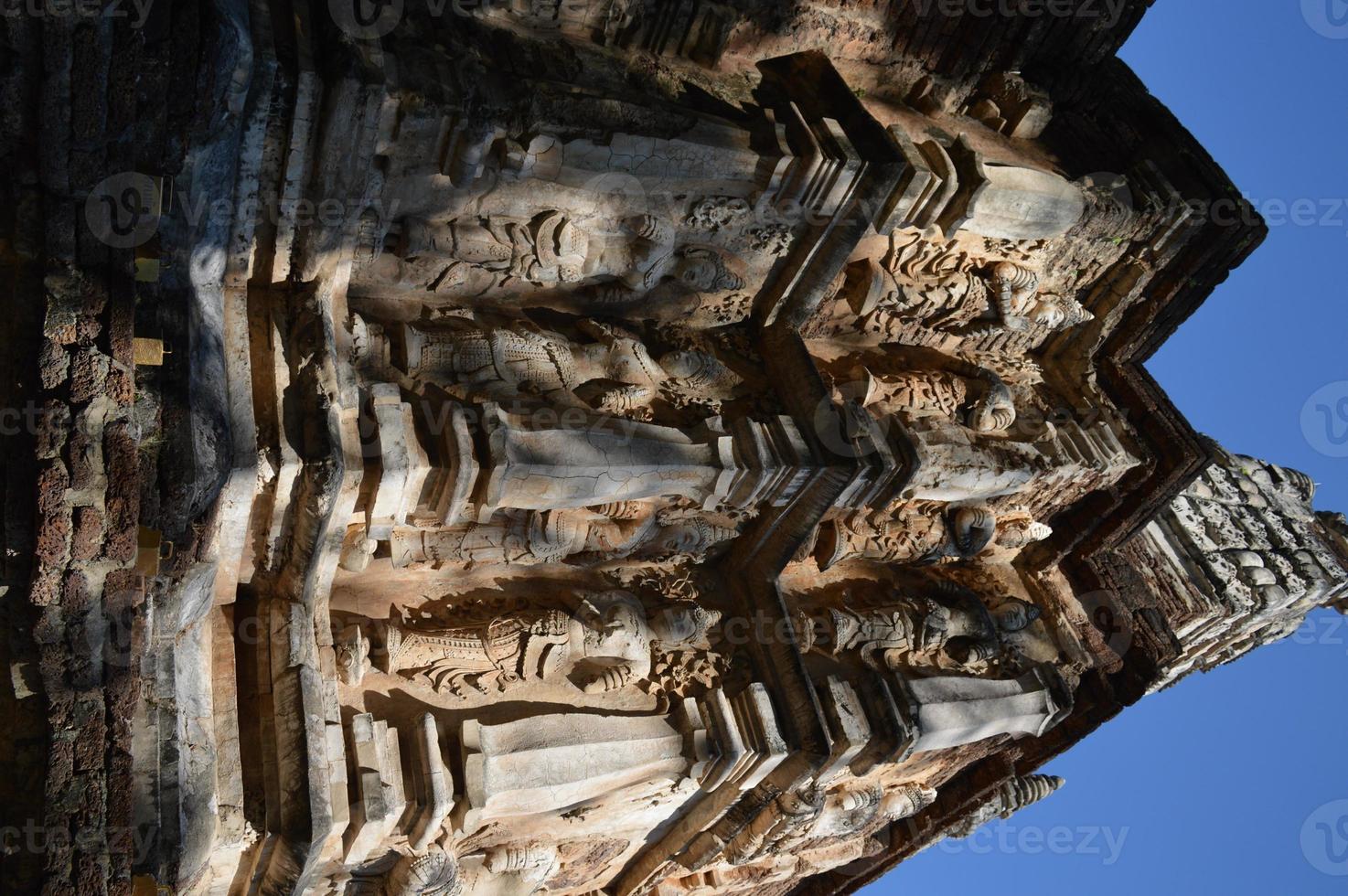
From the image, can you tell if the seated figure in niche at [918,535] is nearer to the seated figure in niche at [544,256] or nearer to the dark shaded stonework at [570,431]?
the dark shaded stonework at [570,431]

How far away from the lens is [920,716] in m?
7.22

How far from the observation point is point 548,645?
6.29 meters

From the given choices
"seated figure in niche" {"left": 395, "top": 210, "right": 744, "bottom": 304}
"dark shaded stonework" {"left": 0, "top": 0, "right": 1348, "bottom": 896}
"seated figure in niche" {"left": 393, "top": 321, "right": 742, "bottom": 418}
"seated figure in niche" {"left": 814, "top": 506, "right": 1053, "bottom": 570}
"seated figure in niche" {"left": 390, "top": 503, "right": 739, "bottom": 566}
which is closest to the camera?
"dark shaded stonework" {"left": 0, "top": 0, "right": 1348, "bottom": 896}

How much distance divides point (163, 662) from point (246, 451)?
42.6 inches

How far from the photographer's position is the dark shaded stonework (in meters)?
4.32

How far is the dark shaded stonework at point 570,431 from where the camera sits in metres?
4.32

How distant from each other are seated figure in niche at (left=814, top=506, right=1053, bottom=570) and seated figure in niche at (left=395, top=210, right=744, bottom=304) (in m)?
2.37

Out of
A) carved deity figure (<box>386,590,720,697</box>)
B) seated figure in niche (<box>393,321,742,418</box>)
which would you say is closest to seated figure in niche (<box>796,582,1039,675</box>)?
carved deity figure (<box>386,590,720,697</box>)

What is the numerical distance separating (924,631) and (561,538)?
3.13m

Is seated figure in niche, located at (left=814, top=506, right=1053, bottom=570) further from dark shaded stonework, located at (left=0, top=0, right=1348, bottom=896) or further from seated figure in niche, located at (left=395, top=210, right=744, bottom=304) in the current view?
seated figure in niche, located at (left=395, top=210, right=744, bottom=304)

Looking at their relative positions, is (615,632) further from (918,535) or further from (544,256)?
(918,535)

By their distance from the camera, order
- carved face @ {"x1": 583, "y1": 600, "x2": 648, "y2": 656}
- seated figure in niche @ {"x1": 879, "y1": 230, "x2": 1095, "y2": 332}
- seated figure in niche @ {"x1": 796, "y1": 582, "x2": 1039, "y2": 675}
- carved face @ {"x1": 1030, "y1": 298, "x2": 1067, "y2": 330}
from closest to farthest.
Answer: carved face @ {"x1": 583, "y1": 600, "x2": 648, "y2": 656} < seated figure in niche @ {"x1": 796, "y1": 582, "x2": 1039, "y2": 675} < seated figure in niche @ {"x1": 879, "y1": 230, "x2": 1095, "y2": 332} < carved face @ {"x1": 1030, "y1": 298, "x2": 1067, "y2": 330}

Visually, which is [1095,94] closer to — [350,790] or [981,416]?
[981,416]

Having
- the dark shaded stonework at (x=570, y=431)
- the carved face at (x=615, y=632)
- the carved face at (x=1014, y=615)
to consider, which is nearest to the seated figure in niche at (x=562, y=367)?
the dark shaded stonework at (x=570, y=431)
